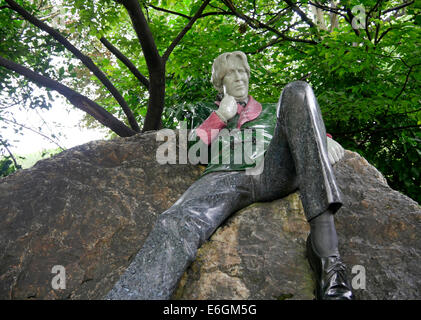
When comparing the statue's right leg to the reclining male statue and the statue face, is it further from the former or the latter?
the statue face

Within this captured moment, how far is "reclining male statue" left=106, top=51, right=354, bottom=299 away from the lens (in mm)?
1670

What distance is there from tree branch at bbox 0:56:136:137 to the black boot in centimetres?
300

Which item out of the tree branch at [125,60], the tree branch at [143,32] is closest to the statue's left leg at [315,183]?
the tree branch at [143,32]

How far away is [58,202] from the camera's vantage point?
2547 millimetres

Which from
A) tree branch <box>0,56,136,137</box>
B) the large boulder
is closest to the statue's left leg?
Answer: the large boulder

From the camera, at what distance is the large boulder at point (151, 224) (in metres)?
1.86

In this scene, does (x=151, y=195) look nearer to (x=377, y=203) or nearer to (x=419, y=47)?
(x=377, y=203)

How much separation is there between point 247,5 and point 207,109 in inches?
92.6

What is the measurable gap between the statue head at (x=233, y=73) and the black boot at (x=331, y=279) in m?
1.47

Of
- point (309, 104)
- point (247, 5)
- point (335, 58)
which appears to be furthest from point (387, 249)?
point (247, 5)

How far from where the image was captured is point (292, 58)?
15.4ft

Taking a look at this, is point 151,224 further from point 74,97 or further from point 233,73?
point 74,97
